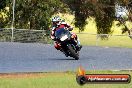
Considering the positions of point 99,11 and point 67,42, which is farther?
point 99,11

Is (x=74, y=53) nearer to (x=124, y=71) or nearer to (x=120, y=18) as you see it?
(x=124, y=71)

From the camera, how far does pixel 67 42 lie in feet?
70.5

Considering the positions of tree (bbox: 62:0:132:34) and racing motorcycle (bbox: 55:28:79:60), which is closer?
racing motorcycle (bbox: 55:28:79:60)

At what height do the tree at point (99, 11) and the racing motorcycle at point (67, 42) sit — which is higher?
the tree at point (99, 11)

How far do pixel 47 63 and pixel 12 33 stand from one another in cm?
1481

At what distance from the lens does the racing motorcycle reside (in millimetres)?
20875

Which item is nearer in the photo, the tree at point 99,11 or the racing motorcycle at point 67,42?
the racing motorcycle at point 67,42

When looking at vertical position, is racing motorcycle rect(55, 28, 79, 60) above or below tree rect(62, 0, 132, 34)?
below

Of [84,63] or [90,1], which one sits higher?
[90,1]

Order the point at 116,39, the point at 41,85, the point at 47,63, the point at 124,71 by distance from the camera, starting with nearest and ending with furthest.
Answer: the point at 41,85, the point at 124,71, the point at 47,63, the point at 116,39

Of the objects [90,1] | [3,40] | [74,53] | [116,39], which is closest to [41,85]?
[74,53]

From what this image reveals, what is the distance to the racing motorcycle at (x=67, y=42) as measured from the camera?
20.9m

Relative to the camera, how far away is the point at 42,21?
38.0 metres

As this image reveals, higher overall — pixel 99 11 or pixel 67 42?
pixel 99 11
